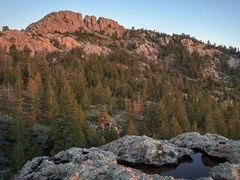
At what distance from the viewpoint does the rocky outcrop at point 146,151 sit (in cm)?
2794

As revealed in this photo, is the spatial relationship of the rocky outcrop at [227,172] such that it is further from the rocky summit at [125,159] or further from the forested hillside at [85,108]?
the forested hillside at [85,108]

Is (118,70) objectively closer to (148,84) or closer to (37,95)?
(148,84)

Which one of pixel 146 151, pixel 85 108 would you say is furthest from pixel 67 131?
pixel 85 108

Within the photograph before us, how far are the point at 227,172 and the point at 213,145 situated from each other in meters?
10.9

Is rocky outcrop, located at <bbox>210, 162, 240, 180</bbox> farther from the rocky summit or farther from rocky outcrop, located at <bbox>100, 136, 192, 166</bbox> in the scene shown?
rocky outcrop, located at <bbox>100, 136, 192, 166</bbox>

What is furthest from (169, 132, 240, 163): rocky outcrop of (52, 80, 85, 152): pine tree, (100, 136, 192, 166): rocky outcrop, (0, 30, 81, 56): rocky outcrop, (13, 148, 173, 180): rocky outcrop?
(0, 30, 81, 56): rocky outcrop

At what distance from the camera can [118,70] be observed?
6378 inches

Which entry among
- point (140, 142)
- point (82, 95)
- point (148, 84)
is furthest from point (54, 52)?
point (140, 142)

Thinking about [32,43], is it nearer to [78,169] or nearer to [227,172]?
[78,169]

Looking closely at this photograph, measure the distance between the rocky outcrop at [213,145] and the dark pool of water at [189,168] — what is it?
862 mm

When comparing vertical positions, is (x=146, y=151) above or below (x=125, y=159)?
above

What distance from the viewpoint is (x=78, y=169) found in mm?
17188

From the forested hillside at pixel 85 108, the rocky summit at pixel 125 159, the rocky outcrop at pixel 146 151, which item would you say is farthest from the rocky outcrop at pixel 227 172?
the forested hillside at pixel 85 108

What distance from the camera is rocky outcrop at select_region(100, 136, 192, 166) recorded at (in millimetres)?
27938
